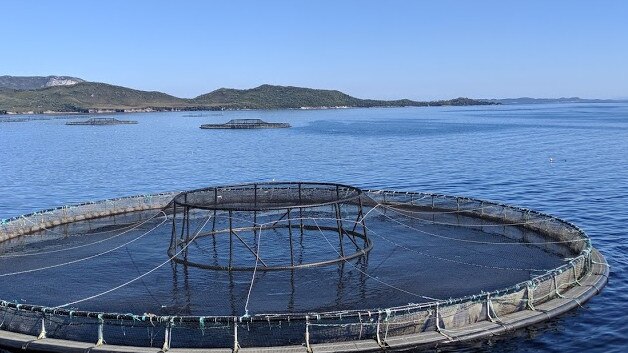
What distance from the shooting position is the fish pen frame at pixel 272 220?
35.5 metres

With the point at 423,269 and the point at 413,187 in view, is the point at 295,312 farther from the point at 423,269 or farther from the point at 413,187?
the point at 413,187

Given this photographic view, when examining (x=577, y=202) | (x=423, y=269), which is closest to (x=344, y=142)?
(x=577, y=202)

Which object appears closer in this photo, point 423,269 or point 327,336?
point 327,336

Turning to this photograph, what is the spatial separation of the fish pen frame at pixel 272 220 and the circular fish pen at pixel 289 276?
0.22 meters

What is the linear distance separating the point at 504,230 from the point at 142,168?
78897mm

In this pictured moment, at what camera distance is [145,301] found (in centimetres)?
3030

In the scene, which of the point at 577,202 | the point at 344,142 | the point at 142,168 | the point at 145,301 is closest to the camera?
the point at 145,301

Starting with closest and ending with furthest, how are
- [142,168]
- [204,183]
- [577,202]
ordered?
1. [577,202]
2. [204,183]
3. [142,168]

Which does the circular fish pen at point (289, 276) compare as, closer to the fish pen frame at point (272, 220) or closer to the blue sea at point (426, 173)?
the fish pen frame at point (272, 220)

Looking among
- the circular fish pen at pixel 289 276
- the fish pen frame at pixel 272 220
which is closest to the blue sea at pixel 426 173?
the circular fish pen at pixel 289 276

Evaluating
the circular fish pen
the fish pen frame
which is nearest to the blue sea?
the circular fish pen

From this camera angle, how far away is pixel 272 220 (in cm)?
5066

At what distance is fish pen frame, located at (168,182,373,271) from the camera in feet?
116

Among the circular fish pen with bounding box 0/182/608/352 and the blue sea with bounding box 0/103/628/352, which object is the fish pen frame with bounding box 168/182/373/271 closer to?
the circular fish pen with bounding box 0/182/608/352
